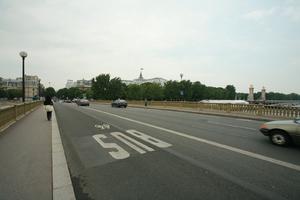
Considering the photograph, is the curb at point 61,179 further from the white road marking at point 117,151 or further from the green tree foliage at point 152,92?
the green tree foliage at point 152,92

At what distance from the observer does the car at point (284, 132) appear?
853 cm

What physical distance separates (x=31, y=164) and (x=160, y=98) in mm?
123778

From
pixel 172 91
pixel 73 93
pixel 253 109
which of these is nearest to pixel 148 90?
pixel 172 91

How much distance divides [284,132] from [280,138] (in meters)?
0.24

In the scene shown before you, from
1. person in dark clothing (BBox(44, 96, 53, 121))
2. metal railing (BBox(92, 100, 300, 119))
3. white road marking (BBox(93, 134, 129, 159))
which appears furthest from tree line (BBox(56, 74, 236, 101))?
white road marking (BBox(93, 134, 129, 159))

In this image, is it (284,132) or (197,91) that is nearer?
(284,132)

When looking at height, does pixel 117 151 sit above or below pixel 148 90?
below

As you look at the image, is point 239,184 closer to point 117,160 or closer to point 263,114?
point 117,160

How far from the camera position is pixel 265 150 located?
26.5 ft

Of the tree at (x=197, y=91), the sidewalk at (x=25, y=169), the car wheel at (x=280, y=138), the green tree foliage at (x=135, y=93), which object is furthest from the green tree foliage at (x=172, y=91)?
the sidewalk at (x=25, y=169)

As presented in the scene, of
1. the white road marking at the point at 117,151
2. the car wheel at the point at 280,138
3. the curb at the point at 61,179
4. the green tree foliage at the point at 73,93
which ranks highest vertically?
the green tree foliage at the point at 73,93

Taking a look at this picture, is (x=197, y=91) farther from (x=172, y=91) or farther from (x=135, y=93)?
(x=135, y=93)

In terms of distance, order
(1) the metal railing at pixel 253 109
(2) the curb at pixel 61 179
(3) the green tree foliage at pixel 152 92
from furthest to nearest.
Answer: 1. (3) the green tree foliage at pixel 152 92
2. (1) the metal railing at pixel 253 109
3. (2) the curb at pixel 61 179

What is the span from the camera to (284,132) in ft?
29.1
